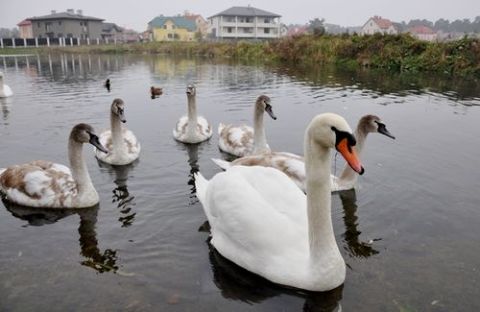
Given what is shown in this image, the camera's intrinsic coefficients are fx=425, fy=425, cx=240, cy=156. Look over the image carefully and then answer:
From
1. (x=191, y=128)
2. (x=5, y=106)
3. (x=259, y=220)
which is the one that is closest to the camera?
(x=259, y=220)

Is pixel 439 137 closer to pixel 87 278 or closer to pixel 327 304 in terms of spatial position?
pixel 327 304

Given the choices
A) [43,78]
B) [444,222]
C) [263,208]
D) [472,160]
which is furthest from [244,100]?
[43,78]

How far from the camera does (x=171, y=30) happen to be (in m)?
103

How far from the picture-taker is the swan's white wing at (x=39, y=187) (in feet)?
23.0

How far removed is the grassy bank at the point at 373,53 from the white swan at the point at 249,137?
A: 20.9 meters

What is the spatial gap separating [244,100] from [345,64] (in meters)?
18.5

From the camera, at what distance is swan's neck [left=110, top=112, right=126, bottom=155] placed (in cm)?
910

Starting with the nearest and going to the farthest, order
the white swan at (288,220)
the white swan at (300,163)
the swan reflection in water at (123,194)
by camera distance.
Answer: the white swan at (288,220), the swan reflection in water at (123,194), the white swan at (300,163)

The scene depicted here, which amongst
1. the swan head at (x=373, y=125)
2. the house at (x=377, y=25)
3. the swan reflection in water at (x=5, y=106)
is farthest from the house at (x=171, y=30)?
the swan head at (x=373, y=125)

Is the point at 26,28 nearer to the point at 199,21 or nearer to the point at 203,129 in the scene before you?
the point at 199,21

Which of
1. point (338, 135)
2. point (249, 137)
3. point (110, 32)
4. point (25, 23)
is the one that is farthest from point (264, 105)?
point (25, 23)

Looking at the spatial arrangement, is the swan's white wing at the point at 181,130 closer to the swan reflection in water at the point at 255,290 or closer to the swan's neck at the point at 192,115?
the swan's neck at the point at 192,115

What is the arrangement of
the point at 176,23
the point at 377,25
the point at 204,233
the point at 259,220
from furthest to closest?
the point at 176,23 → the point at 377,25 → the point at 204,233 → the point at 259,220

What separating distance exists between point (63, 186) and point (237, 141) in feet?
13.8
